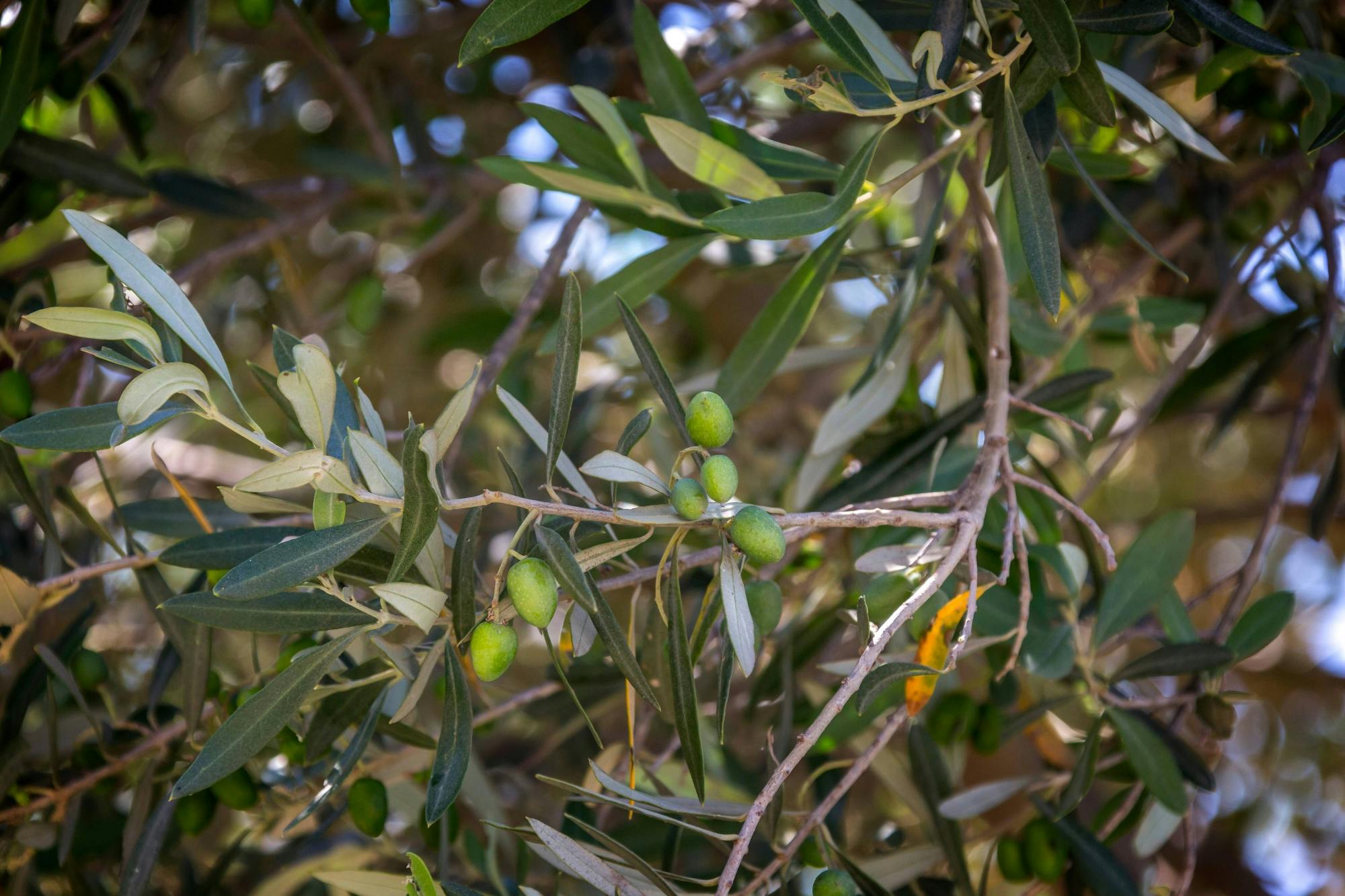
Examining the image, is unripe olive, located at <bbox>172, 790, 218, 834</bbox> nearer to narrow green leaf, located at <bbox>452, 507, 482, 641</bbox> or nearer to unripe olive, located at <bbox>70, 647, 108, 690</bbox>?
unripe olive, located at <bbox>70, 647, 108, 690</bbox>

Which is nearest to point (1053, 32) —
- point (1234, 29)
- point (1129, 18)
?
point (1129, 18)

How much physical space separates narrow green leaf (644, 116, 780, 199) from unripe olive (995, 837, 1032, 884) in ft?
3.08

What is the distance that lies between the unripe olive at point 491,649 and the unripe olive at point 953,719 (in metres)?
0.82

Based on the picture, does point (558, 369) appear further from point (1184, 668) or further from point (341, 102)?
point (341, 102)

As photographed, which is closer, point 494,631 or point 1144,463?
point 494,631

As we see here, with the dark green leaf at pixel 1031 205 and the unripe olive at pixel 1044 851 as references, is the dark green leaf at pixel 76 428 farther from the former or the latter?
the unripe olive at pixel 1044 851

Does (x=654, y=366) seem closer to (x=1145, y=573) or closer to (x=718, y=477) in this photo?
(x=718, y=477)

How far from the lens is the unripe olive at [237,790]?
1.25m

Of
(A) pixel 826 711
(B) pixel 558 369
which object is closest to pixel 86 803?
(B) pixel 558 369

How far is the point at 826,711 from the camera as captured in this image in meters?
0.76

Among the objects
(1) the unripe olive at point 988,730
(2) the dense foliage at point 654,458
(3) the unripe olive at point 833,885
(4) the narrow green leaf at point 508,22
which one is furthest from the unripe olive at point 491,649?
(1) the unripe olive at point 988,730

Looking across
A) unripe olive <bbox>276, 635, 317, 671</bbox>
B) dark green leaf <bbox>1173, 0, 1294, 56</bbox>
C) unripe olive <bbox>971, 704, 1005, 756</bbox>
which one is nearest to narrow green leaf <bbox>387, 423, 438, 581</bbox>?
unripe olive <bbox>276, 635, 317, 671</bbox>

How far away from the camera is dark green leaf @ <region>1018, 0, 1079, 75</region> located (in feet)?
2.88

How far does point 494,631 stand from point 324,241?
222 cm
